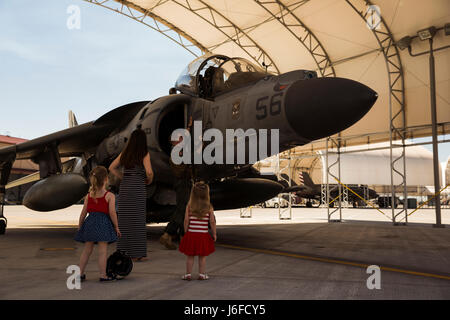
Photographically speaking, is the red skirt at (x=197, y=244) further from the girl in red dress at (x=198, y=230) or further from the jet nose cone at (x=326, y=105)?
the jet nose cone at (x=326, y=105)

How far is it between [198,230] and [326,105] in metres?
2.17

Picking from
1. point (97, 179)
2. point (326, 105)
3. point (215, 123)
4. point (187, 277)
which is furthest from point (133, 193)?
point (326, 105)

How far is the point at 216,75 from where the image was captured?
6.33 metres

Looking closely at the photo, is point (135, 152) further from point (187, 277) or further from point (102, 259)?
point (187, 277)

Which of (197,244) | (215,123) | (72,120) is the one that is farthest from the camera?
(72,120)

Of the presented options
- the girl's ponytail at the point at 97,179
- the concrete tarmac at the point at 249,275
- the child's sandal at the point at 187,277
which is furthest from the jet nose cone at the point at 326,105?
the girl's ponytail at the point at 97,179

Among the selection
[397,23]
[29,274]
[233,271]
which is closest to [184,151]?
[233,271]

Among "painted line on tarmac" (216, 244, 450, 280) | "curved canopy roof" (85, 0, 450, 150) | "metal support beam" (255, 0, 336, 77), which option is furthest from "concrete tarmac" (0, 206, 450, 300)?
"metal support beam" (255, 0, 336, 77)

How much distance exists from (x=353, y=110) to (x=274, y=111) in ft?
3.43

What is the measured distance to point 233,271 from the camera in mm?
4105

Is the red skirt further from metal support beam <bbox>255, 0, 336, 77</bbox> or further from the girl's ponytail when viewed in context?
metal support beam <bbox>255, 0, 336, 77</bbox>

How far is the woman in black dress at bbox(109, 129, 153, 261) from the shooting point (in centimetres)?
443

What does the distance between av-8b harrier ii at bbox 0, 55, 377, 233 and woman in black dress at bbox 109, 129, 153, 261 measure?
1577 millimetres
